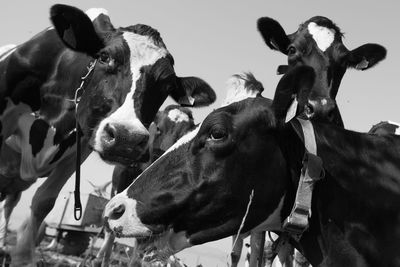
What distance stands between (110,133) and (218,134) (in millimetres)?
1828

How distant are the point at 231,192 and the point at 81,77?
3.45 meters

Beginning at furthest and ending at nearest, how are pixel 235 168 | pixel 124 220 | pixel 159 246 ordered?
pixel 235 168
pixel 159 246
pixel 124 220

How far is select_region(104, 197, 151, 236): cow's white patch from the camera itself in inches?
146

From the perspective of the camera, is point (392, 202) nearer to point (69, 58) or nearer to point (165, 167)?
point (165, 167)

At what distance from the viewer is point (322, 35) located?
28.3ft

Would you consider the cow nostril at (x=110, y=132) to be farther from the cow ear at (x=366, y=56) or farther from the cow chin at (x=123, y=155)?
the cow ear at (x=366, y=56)

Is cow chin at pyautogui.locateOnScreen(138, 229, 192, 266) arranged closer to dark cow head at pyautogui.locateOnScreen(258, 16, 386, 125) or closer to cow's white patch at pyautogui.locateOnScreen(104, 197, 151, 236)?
cow's white patch at pyautogui.locateOnScreen(104, 197, 151, 236)

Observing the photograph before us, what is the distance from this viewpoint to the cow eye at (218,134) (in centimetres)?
395

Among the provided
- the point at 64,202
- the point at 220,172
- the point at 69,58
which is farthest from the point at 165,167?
the point at 64,202

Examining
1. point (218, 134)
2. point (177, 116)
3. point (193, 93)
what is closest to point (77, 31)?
point (193, 93)

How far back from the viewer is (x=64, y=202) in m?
15.7

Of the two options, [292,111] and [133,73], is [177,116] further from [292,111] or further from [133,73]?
[292,111]

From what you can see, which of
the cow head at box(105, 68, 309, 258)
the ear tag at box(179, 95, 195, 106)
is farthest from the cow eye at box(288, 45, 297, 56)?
the cow head at box(105, 68, 309, 258)

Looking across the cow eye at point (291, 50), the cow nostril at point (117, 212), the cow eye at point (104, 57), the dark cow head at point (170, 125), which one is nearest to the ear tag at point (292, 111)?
the cow nostril at point (117, 212)
